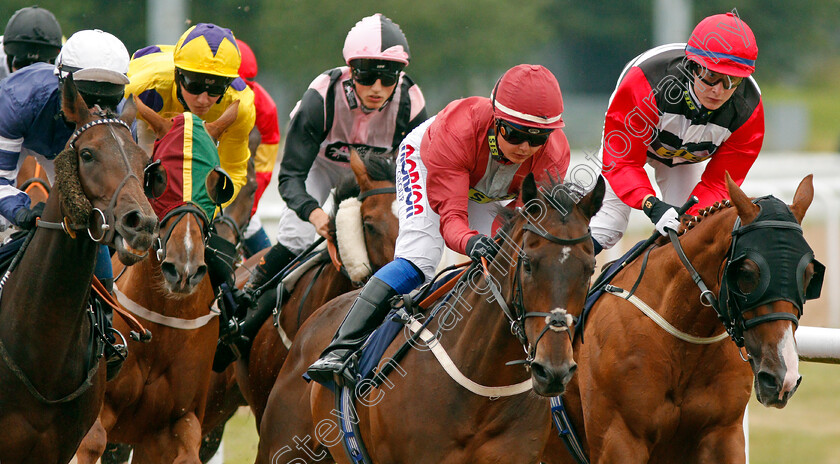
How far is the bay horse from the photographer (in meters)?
5.87

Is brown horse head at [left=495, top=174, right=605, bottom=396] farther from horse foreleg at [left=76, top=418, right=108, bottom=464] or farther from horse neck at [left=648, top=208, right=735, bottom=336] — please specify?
horse foreleg at [left=76, top=418, right=108, bottom=464]

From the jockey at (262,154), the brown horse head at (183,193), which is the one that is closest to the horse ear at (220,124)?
the brown horse head at (183,193)

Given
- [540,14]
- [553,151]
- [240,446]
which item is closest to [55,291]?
[553,151]

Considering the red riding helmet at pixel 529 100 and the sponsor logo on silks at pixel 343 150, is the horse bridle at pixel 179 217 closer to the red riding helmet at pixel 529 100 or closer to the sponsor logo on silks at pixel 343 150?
the red riding helmet at pixel 529 100

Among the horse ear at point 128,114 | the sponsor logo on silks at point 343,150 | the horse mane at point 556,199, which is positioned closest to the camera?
the horse mane at point 556,199

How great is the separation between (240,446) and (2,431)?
14.5 ft

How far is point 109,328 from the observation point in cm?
478

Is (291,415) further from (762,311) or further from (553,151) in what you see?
(762,311)

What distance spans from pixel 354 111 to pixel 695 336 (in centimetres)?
263

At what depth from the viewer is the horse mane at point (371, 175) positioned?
5.96 metres

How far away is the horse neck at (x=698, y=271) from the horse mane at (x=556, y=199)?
0.65m

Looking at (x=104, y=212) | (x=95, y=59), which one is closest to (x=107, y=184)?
(x=104, y=212)

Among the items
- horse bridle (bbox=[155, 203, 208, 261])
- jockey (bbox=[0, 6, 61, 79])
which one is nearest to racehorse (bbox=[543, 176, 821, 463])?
horse bridle (bbox=[155, 203, 208, 261])

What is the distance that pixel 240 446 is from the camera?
8609mm
